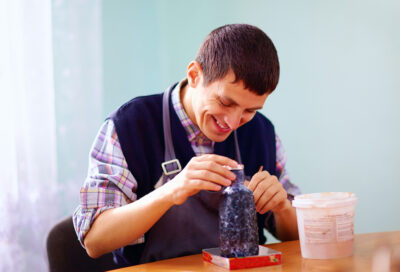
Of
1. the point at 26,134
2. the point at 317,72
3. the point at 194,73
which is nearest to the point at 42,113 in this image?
the point at 26,134

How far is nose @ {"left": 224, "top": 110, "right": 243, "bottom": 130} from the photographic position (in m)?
1.23

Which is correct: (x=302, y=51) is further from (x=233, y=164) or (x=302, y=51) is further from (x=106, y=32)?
(x=233, y=164)

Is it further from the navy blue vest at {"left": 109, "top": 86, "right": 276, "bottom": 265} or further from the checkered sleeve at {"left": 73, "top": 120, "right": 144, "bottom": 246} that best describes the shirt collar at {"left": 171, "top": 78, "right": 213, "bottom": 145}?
the checkered sleeve at {"left": 73, "top": 120, "right": 144, "bottom": 246}

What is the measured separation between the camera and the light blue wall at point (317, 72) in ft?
6.53

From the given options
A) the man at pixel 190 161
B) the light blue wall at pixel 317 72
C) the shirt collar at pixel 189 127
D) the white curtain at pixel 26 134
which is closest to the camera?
the man at pixel 190 161

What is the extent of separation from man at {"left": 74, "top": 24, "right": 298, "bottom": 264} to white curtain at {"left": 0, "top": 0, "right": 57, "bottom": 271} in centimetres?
60

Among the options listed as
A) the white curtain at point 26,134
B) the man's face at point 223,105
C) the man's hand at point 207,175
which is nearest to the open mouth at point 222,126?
the man's face at point 223,105

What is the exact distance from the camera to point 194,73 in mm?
1325

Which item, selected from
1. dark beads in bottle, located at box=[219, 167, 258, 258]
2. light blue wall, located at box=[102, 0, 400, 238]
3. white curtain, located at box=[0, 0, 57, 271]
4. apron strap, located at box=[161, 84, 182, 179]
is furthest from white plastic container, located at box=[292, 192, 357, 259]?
white curtain, located at box=[0, 0, 57, 271]

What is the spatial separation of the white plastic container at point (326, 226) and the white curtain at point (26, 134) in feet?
3.81

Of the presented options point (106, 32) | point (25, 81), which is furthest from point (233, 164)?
point (106, 32)

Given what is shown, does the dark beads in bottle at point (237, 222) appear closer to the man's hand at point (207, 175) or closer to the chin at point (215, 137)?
the man's hand at point (207, 175)

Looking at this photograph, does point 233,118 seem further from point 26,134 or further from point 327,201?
point 26,134

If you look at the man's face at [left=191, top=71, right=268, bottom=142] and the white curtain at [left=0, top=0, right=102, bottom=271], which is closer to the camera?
the man's face at [left=191, top=71, right=268, bottom=142]
